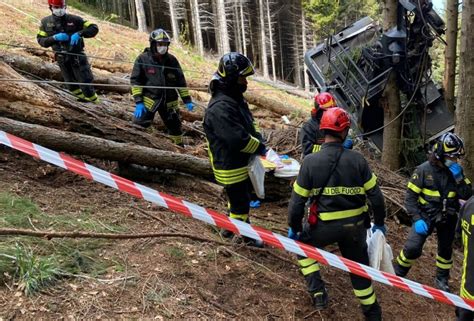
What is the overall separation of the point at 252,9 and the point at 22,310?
42.5 meters

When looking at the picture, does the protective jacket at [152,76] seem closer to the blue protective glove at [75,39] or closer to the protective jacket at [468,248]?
the blue protective glove at [75,39]

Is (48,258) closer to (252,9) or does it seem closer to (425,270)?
(425,270)

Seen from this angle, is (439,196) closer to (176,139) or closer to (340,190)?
(340,190)

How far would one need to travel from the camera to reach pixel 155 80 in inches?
244

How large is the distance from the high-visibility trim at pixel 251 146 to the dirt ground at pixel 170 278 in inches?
36.5

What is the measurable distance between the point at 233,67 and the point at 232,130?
1.84ft

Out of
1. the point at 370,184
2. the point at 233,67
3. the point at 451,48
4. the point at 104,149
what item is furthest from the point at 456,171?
the point at 451,48

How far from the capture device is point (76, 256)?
3275mm

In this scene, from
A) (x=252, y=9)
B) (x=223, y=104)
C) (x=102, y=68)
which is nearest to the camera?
(x=223, y=104)

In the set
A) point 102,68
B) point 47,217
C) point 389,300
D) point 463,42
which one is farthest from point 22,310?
point 102,68

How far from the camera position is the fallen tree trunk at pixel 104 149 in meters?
4.56

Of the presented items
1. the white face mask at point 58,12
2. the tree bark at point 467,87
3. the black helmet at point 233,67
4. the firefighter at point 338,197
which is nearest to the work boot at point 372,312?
the firefighter at point 338,197

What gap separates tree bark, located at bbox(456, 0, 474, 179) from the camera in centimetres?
537

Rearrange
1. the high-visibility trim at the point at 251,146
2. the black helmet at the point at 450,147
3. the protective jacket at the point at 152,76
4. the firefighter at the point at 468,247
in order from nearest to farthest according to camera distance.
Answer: the firefighter at the point at 468,247 < the high-visibility trim at the point at 251,146 < the black helmet at the point at 450,147 < the protective jacket at the point at 152,76
